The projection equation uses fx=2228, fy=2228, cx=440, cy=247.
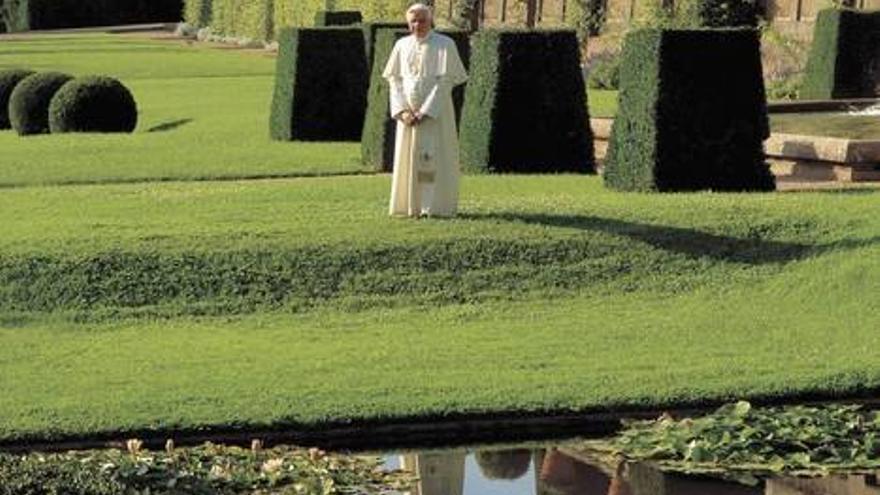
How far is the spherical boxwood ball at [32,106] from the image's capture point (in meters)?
26.9

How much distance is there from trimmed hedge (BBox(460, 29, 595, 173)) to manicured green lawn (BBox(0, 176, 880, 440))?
176 centimetres

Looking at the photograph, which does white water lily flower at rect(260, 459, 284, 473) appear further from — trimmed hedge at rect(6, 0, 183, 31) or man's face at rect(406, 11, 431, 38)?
trimmed hedge at rect(6, 0, 183, 31)

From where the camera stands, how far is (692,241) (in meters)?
14.2

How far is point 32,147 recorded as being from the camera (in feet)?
74.8

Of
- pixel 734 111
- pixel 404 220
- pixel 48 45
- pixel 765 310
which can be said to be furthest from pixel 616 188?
pixel 48 45

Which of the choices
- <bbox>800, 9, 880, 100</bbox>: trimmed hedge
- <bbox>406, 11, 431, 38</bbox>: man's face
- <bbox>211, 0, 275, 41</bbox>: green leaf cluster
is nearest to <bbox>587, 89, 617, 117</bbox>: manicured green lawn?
<bbox>800, 9, 880, 100</bbox>: trimmed hedge

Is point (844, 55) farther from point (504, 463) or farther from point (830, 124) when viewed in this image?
point (504, 463)

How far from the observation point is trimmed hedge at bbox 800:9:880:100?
26.3 meters

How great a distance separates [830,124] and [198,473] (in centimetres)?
1216

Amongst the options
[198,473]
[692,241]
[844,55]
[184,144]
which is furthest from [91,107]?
[198,473]

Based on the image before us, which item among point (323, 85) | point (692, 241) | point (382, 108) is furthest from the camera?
point (323, 85)

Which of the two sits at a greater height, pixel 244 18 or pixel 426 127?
pixel 426 127

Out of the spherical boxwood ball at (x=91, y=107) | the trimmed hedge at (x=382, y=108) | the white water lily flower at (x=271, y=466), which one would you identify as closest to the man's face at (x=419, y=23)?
the trimmed hedge at (x=382, y=108)

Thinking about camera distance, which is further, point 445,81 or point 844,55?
point 844,55
